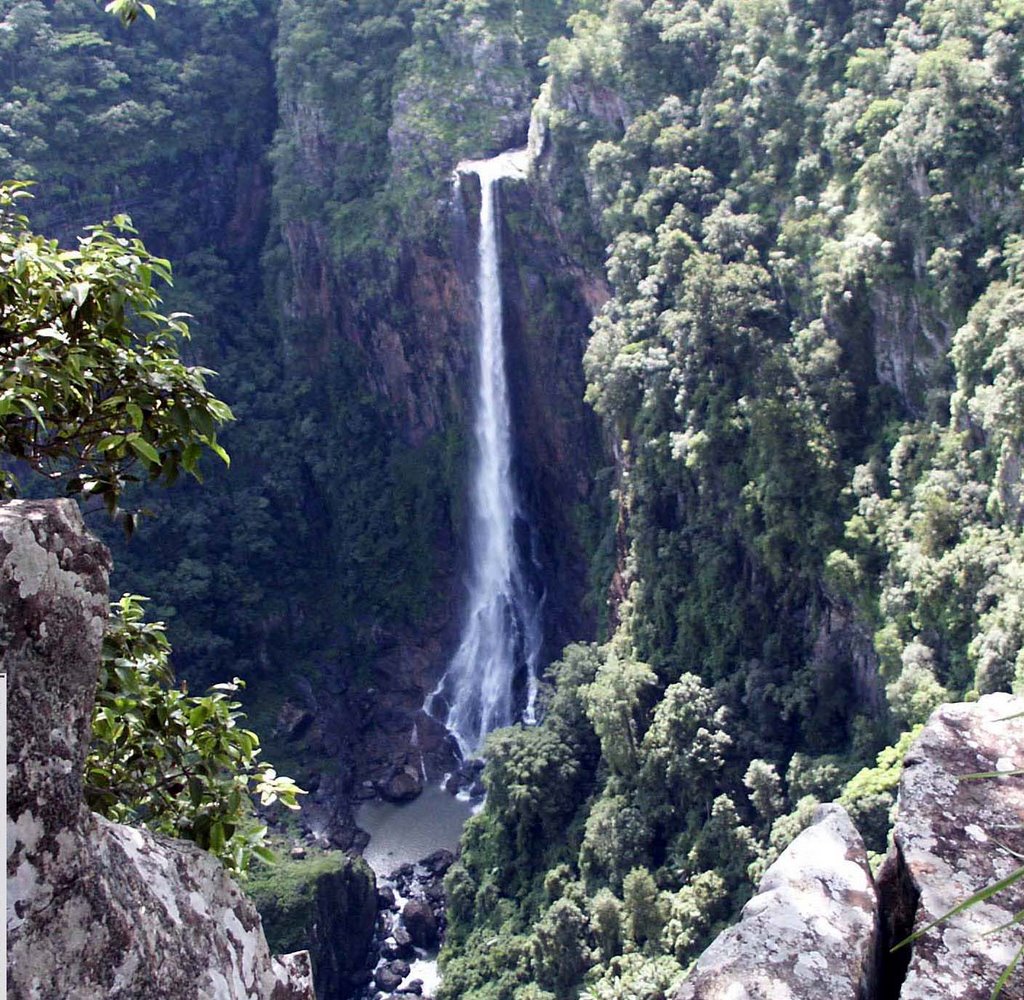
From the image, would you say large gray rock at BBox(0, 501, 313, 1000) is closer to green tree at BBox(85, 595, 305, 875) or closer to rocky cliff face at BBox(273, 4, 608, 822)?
green tree at BBox(85, 595, 305, 875)

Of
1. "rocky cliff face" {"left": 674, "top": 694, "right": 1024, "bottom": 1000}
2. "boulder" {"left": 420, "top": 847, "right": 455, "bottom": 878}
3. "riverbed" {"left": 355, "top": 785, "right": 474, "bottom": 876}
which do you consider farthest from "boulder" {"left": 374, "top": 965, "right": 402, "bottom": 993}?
"rocky cliff face" {"left": 674, "top": 694, "right": 1024, "bottom": 1000}

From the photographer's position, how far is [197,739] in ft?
14.3

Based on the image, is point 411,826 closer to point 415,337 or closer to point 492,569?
point 492,569

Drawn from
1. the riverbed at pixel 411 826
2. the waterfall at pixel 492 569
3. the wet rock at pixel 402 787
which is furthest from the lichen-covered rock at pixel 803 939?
the waterfall at pixel 492 569

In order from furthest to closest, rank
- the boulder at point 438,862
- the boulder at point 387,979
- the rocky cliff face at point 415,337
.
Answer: the rocky cliff face at point 415,337, the boulder at point 438,862, the boulder at point 387,979

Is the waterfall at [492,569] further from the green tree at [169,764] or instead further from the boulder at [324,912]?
the green tree at [169,764]

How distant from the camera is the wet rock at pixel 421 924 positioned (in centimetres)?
2142

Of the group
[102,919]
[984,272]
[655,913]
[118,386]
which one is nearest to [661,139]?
[984,272]

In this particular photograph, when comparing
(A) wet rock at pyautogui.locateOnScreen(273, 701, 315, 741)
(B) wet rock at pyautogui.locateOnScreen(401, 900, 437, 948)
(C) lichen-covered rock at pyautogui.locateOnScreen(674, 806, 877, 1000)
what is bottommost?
(B) wet rock at pyautogui.locateOnScreen(401, 900, 437, 948)

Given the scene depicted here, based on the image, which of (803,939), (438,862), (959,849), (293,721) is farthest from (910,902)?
(293,721)

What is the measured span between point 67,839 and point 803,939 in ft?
7.29

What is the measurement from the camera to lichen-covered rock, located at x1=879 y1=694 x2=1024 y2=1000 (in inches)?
128

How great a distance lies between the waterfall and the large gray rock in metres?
23.2

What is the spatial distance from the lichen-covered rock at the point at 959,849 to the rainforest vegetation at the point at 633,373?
9.53 meters
